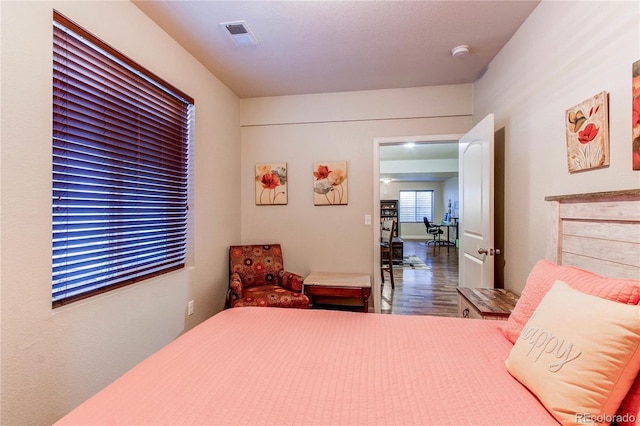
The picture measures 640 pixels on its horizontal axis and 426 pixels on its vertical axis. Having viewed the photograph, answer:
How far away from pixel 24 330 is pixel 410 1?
266 centimetres

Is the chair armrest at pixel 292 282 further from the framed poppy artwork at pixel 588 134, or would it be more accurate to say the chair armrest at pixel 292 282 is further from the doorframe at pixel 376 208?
the framed poppy artwork at pixel 588 134

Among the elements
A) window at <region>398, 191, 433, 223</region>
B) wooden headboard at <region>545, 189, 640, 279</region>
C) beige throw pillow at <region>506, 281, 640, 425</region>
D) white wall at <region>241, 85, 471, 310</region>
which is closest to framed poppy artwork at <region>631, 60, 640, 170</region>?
wooden headboard at <region>545, 189, 640, 279</region>

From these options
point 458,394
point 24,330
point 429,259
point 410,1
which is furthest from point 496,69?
point 429,259

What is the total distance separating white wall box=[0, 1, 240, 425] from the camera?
121cm

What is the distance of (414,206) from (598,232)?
33.6 feet

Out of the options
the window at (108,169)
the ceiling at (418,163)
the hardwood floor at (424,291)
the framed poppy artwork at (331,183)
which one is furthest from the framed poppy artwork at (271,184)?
the ceiling at (418,163)

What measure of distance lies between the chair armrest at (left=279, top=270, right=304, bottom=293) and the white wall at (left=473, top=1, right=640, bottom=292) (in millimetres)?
1781

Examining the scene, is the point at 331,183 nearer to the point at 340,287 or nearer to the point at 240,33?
the point at 340,287

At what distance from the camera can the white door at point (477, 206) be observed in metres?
2.19

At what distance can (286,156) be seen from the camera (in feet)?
11.0

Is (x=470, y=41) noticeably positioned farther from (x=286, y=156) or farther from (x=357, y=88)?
(x=286, y=156)

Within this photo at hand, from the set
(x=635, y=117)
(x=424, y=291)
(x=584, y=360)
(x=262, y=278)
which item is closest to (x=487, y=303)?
(x=584, y=360)

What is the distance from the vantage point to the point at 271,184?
338 centimetres

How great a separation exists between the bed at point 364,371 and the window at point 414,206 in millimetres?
9887
